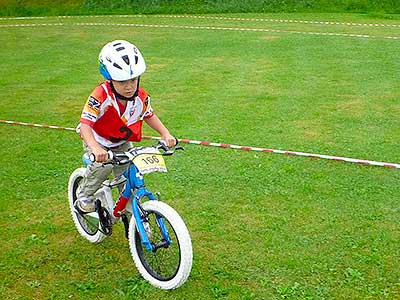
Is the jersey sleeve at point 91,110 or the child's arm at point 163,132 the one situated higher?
the jersey sleeve at point 91,110

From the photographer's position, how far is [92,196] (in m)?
5.11

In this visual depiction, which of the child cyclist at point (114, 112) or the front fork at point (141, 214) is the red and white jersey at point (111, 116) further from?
the front fork at point (141, 214)

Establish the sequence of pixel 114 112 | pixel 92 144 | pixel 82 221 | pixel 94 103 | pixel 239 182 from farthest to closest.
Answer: pixel 239 182, pixel 82 221, pixel 114 112, pixel 94 103, pixel 92 144

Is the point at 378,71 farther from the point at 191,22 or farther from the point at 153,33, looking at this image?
the point at 191,22

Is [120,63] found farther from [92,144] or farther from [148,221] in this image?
[148,221]

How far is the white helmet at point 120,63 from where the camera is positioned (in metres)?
4.31

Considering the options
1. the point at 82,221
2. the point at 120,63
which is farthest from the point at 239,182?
the point at 120,63

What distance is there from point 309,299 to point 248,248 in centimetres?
92

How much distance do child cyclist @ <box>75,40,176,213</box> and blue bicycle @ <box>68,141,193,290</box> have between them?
0.36ft

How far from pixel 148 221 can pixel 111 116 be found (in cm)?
85

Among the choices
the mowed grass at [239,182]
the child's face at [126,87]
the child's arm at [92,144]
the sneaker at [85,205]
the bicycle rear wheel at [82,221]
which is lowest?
the mowed grass at [239,182]

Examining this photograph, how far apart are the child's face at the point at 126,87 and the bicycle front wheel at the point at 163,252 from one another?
2.73ft

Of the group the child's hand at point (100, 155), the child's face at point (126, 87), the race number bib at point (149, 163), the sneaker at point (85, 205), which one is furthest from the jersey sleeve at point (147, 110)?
the sneaker at point (85, 205)

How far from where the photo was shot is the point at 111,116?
462 centimetres
